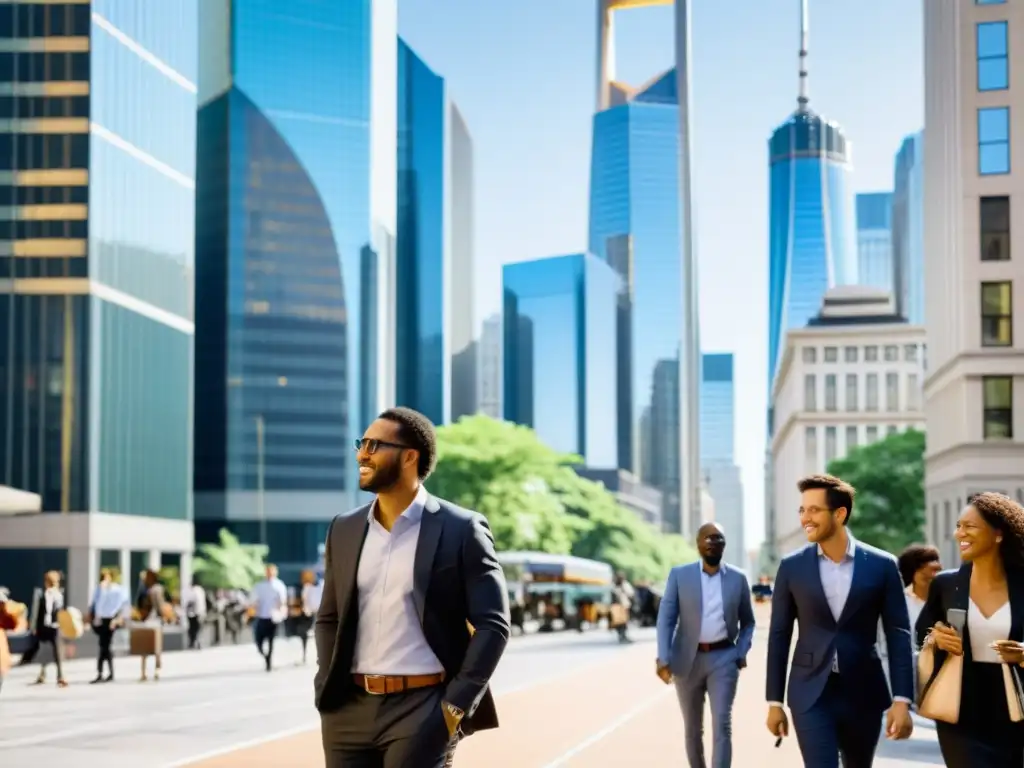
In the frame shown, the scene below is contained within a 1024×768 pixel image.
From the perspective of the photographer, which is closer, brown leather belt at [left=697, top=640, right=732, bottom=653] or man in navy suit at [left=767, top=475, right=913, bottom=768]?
man in navy suit at [left=767, top=475, right=913, bottom=768]

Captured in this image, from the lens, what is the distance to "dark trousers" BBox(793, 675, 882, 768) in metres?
8.27

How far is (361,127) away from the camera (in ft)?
523

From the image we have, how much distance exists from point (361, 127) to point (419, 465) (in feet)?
510

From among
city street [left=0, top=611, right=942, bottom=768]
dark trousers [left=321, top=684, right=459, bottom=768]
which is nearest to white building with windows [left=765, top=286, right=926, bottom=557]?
city street [left=0, top=611, right=942, bottom=768]

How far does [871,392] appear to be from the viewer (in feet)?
543

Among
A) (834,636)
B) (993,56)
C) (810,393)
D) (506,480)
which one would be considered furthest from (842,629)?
(810,393)

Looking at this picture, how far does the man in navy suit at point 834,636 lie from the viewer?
8281 mm

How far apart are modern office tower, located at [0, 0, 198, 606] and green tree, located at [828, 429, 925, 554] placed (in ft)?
128

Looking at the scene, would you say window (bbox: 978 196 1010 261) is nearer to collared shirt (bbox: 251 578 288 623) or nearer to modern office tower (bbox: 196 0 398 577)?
collared shirt (bbox: 251 578 288 623)

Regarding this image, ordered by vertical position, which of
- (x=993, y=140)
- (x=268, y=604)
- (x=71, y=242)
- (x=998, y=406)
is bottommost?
(x=268, y=604)

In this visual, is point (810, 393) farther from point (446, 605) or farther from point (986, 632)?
point (446, 605)

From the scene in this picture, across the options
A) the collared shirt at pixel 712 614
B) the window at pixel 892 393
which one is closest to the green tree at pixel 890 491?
the window at pixel 892 393

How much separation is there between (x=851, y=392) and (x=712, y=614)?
157492 mm

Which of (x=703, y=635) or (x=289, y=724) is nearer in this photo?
(x=703, y=635)
